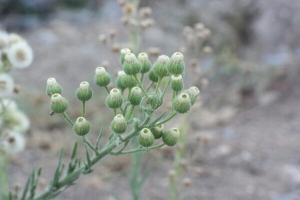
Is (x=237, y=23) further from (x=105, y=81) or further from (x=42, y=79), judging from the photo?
(x=105, y=81)

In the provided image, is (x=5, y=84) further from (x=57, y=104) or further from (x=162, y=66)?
(x=162, y=66)

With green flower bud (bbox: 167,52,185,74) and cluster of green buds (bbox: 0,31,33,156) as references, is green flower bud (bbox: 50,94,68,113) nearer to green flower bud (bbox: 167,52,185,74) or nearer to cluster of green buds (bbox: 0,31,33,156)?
green flower bud (bbox: 167,52,185,74)

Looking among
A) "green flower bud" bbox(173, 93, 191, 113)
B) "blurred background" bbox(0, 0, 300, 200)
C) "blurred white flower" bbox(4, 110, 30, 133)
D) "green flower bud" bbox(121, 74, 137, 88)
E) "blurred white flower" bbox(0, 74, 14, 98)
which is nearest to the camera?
"green flower bud" bbox(173, 93, 191, 113)

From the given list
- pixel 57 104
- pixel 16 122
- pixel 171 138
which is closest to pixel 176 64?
pixel 171 138

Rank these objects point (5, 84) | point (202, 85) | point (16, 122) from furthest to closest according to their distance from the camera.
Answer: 1. point (202, 85)
2. point (16, 122)
3. point (5, 84)

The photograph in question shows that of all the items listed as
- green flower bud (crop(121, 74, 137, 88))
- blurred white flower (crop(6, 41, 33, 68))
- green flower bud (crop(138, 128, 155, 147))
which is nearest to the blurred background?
blurred white flower (crop(6, 41, 33, 68))

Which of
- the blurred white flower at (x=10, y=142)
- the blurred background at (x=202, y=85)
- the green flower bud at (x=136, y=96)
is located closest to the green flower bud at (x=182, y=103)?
the green flower bud at (x=136, y=96)
